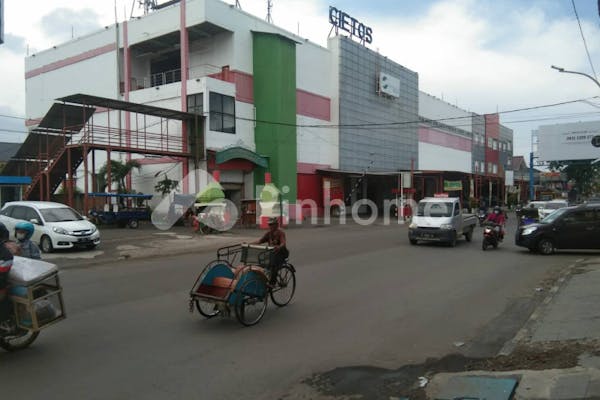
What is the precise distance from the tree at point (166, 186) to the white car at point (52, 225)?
12.3m

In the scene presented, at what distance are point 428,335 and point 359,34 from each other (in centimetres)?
3934

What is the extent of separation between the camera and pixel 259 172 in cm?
3297

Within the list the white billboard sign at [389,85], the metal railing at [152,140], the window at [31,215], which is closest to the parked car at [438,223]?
the window at [31,215]

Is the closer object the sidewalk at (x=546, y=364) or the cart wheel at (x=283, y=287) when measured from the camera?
the sidewalk at (x=546, y=364)

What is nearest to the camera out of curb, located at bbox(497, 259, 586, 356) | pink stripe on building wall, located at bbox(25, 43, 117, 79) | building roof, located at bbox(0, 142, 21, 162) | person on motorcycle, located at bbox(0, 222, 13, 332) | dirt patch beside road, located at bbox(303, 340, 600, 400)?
dirt patch beside road, located at bbox(303, 340, 600, 400)

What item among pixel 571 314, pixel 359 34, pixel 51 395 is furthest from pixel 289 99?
pixel 51 395

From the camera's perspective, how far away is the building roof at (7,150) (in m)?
52.4

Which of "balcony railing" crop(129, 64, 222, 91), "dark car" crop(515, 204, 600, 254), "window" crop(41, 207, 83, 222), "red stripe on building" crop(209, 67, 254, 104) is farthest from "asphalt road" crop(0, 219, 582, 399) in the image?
"balcony railing" crop(129, 64, 222, 91)

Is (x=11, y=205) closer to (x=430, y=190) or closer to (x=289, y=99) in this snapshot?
(x=289, y=99)

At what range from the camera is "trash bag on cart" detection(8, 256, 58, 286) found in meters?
5.80

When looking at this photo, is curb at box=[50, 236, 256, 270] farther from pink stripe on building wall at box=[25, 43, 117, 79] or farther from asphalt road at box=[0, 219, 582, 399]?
pink stripe on building wall at box=[25, 43, 117, 79]

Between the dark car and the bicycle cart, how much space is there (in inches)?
459

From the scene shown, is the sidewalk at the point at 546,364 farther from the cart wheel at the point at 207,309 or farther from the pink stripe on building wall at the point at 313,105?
the pink stripe on building wall at the point at 313,105

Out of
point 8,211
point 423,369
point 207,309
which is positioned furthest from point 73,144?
point 423,369
